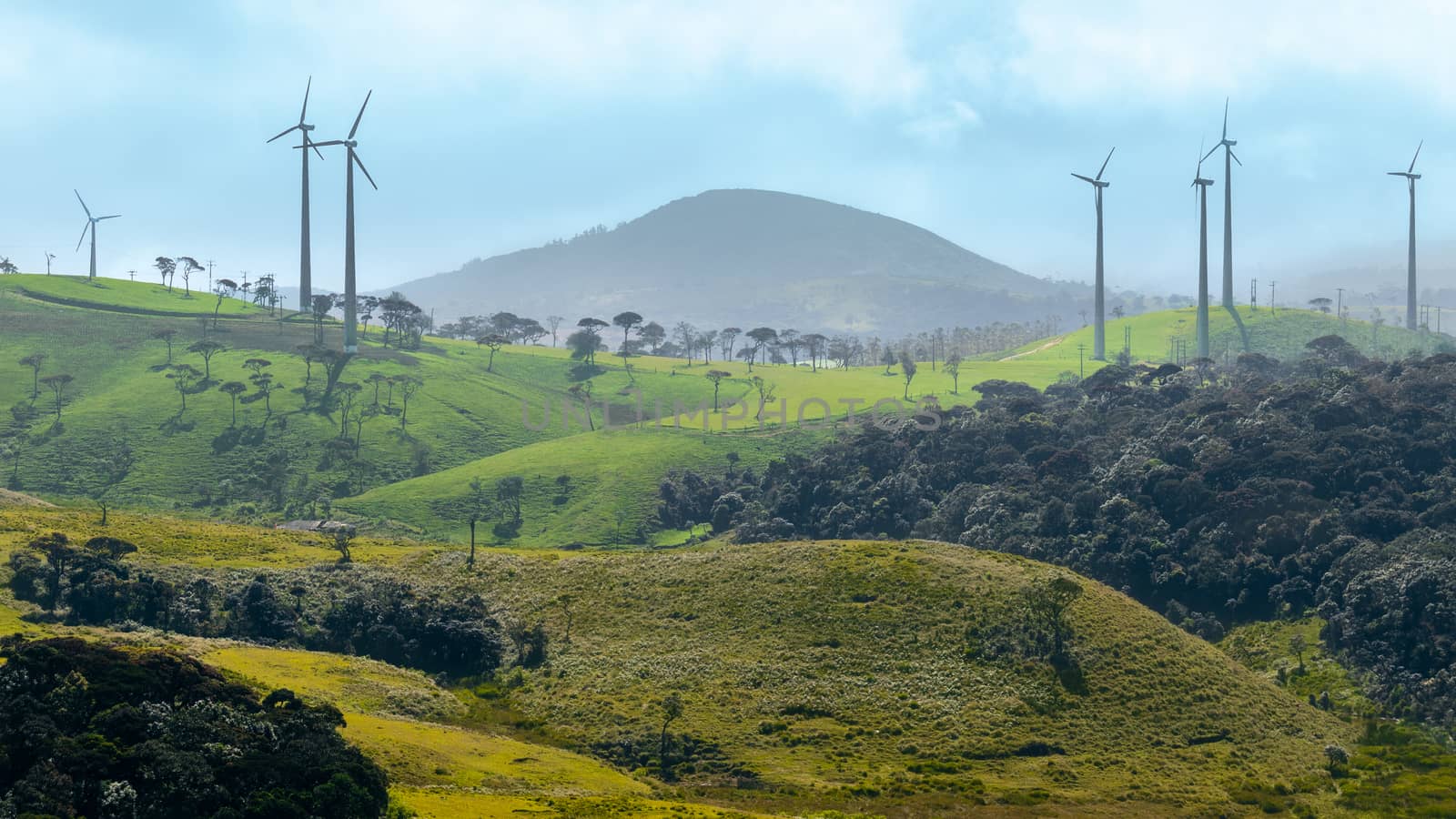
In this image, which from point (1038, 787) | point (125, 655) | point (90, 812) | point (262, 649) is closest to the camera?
point (90, 812)

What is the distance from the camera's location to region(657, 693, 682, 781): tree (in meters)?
104

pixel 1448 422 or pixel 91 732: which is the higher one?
pixel 1448 422

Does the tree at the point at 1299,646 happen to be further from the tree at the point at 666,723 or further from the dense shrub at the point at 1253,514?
the tree at the point at 666,723

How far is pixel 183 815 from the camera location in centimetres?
6662

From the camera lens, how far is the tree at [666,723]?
104 m

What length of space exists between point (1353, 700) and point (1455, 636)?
11543mm

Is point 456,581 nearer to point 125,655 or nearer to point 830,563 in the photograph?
point 830,563

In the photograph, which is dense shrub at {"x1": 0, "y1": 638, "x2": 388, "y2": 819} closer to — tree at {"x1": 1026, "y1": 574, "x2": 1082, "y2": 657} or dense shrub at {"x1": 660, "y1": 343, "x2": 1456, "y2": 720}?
tree at {"x1": 1026, "y1": 574, "x2": 1082, "y2": 657}

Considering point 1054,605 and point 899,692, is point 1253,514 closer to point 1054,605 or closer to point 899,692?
point 1054,605

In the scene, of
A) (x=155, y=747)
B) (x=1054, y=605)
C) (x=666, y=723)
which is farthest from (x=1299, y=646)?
(x=155, y=747)

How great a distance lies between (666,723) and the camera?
109 m

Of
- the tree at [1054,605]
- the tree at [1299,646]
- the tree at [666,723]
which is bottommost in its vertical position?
the tree at [666,723]

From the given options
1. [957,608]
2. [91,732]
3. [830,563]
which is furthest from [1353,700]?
[91,732]

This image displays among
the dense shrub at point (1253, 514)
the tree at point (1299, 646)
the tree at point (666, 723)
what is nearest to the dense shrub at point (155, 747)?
the tree at point (666, 723)
